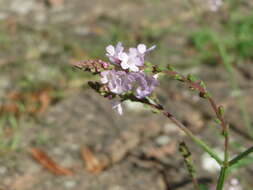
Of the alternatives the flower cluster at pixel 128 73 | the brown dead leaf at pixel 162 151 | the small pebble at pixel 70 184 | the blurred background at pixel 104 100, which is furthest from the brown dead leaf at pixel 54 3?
the flower cluster at pixel 128 73

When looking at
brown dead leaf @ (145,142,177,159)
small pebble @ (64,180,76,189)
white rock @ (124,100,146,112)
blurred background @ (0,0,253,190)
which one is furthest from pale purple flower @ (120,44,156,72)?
white rock @ (124,100,146,112)

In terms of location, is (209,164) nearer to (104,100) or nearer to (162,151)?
(162,151)

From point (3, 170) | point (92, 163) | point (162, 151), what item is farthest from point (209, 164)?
point (3, 170)

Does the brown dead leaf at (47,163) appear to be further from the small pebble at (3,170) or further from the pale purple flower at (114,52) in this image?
the pale purple flower at (114,52)

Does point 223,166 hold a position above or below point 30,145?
below

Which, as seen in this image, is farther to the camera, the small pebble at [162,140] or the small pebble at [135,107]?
the small pebble at [135,107]

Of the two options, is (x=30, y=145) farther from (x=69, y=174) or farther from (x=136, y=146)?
(x=136, y=146)

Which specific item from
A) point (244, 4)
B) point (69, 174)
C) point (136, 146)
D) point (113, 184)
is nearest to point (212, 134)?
point (136, 146)

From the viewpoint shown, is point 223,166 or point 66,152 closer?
point 223,166
